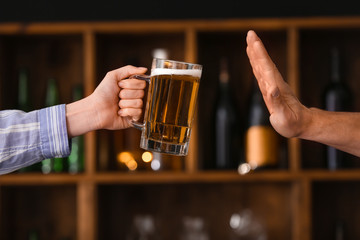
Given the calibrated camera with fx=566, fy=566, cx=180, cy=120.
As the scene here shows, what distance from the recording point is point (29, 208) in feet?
7.30

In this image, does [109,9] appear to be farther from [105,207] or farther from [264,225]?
[264,225]

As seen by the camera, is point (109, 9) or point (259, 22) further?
point (109, 9)

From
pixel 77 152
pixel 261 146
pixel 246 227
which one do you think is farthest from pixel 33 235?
pixel 261 146

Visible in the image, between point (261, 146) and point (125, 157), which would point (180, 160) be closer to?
point (125, 157)

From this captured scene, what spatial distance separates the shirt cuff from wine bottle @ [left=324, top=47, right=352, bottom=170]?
1.16 metres

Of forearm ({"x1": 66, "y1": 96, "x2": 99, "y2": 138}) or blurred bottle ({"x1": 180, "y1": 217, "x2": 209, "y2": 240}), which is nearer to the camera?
forearm ({"x1": 66, "y1": 96, "x2": 99, "y2": 138})

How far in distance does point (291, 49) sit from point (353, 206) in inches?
26.6

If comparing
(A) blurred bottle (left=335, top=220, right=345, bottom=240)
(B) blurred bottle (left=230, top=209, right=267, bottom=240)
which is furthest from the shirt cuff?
(A) blurred bottle (left=335, top=220, right=345, bottom=240)

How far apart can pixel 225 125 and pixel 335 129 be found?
0.97 metres

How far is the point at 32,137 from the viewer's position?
1.26 m

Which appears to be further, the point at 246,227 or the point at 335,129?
the point at 246,227

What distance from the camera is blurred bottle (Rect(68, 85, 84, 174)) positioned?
2154 mm

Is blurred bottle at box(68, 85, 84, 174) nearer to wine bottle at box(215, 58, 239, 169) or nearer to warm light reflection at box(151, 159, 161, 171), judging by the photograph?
warm light reflection at box(151, 159, 161, 171)

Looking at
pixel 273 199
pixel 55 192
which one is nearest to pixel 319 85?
pixel 273 199
